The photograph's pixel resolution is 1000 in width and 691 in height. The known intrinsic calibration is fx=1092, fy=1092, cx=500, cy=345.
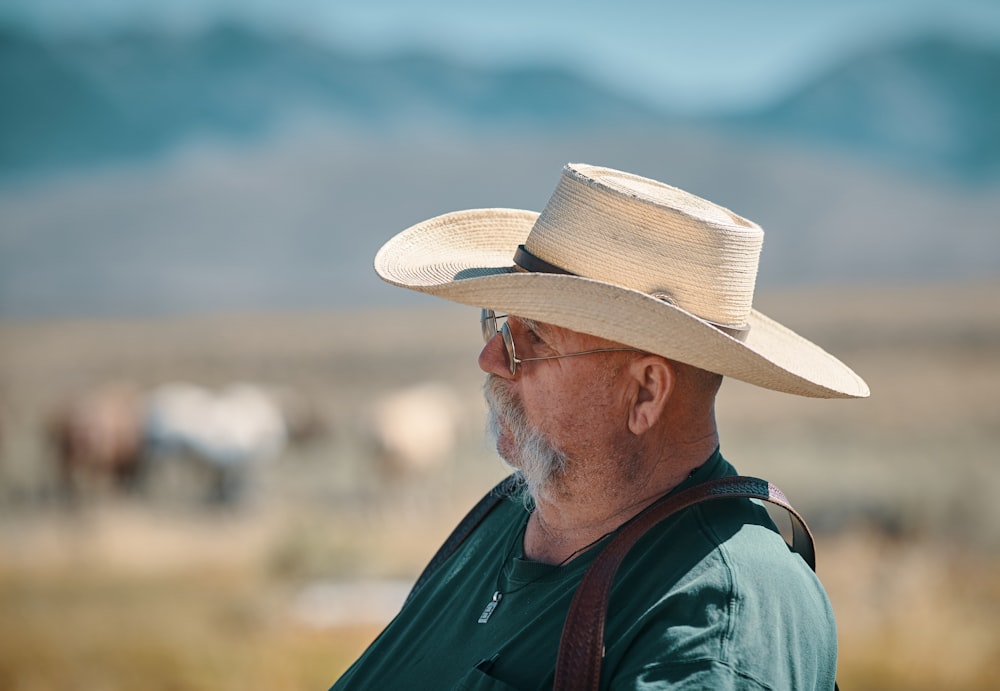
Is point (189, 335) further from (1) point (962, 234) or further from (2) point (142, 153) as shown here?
(2) point (142, 153)

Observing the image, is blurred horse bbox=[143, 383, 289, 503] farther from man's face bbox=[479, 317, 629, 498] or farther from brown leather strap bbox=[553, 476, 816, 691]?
brown leather strap bbox=[553, 476, 816, 691]

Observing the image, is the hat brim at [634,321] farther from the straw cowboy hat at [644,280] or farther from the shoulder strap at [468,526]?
the shoulder strap at [468,526]

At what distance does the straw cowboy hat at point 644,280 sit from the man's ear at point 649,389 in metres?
0.08

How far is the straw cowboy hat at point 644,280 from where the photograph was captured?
6.57ft

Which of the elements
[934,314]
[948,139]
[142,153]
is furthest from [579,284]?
[948,139]

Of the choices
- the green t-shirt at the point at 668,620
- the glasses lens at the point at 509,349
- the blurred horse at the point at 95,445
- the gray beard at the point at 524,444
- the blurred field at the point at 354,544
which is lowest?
the blurred field at the point at 354,544

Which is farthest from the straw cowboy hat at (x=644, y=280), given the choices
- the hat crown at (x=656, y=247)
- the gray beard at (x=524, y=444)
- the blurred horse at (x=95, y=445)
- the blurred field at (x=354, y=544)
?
the blurred horse at (x=95, y=445)

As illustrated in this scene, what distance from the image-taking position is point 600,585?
185 centimetres

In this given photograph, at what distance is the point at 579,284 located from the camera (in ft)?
6.64

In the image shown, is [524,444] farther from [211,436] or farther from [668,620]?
[211,436]

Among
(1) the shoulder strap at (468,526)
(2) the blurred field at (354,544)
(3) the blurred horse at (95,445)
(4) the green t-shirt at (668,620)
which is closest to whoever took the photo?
(4) the green t-shirt at (668,620)

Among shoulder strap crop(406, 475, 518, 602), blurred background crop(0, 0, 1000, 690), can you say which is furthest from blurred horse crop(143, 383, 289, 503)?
shoulder strap crop(406, 475, 518, 602)

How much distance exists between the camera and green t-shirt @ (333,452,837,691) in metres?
1.76

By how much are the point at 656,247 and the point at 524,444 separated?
0.47 meters
